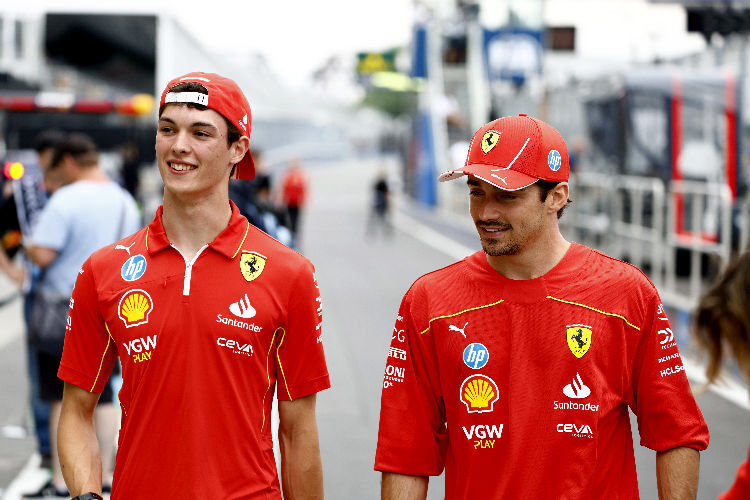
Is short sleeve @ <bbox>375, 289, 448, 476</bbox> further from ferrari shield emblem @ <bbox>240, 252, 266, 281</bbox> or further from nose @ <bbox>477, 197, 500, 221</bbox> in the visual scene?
ferrari shield emblem @ <bbox>240, 252, 266, 281</bbox>

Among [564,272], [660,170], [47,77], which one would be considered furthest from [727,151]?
[564,272]

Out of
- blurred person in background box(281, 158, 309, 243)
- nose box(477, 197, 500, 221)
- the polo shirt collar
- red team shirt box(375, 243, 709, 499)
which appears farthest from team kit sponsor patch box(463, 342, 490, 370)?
blurred person in background box(281, 158, 309, 243)

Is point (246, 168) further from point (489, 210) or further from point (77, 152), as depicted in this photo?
point (77, 152)

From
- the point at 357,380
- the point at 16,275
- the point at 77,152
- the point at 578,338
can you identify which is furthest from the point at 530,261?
the point at 357,380

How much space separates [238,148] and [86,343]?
0.69 meters

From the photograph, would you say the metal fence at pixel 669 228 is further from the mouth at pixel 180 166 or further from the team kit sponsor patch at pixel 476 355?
the mouth at pixel 180 166

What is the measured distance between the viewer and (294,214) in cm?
2425

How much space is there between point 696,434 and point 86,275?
1.71 m

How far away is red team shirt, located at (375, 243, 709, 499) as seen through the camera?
3170 mm

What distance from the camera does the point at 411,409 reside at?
334 centimetres

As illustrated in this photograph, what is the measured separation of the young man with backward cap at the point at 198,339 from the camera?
3223mm

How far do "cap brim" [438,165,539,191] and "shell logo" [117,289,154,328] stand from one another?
91 centimetres

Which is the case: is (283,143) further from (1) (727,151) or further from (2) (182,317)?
(2) (182,317)

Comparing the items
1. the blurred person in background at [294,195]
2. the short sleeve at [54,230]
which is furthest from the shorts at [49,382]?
the blurred person in background at [294,195]
